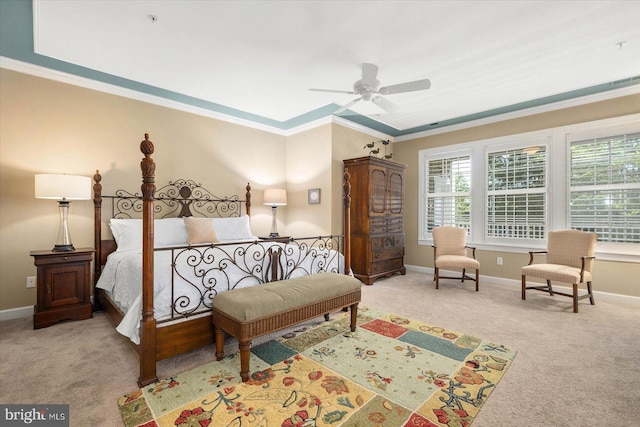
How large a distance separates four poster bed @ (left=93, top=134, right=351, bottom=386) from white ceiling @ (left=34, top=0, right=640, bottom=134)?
1.37m

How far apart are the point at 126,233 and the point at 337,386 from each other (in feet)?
9.91

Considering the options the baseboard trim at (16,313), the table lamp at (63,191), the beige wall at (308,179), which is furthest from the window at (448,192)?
the baseboard trim at (16,313)

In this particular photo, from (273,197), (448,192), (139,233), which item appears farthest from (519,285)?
(139,233)

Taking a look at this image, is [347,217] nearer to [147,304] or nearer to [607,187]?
[147,304]

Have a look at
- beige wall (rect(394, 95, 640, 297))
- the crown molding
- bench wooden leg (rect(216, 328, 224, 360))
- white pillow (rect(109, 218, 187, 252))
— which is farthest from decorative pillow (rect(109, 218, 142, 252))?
the crown molding

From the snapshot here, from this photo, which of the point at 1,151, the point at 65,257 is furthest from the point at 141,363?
the point at 1,151

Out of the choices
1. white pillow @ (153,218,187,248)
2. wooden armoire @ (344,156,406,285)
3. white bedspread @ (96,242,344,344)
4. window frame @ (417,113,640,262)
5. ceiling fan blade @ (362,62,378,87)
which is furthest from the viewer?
wooden armoire @ (344,156,406,285)

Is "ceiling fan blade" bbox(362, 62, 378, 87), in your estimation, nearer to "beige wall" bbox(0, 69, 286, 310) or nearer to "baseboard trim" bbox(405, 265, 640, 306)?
"beige wall" bbox(0, 69, 286, 310)

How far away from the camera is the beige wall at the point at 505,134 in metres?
3.95

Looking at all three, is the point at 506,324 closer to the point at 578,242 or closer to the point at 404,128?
the point at 578,242

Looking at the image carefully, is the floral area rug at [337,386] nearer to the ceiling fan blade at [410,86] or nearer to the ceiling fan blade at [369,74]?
the ceiling fan blade at [410,86]

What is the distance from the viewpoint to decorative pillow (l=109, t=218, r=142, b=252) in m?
3.44

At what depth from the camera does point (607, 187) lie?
4039mm

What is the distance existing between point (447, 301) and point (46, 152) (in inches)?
209
